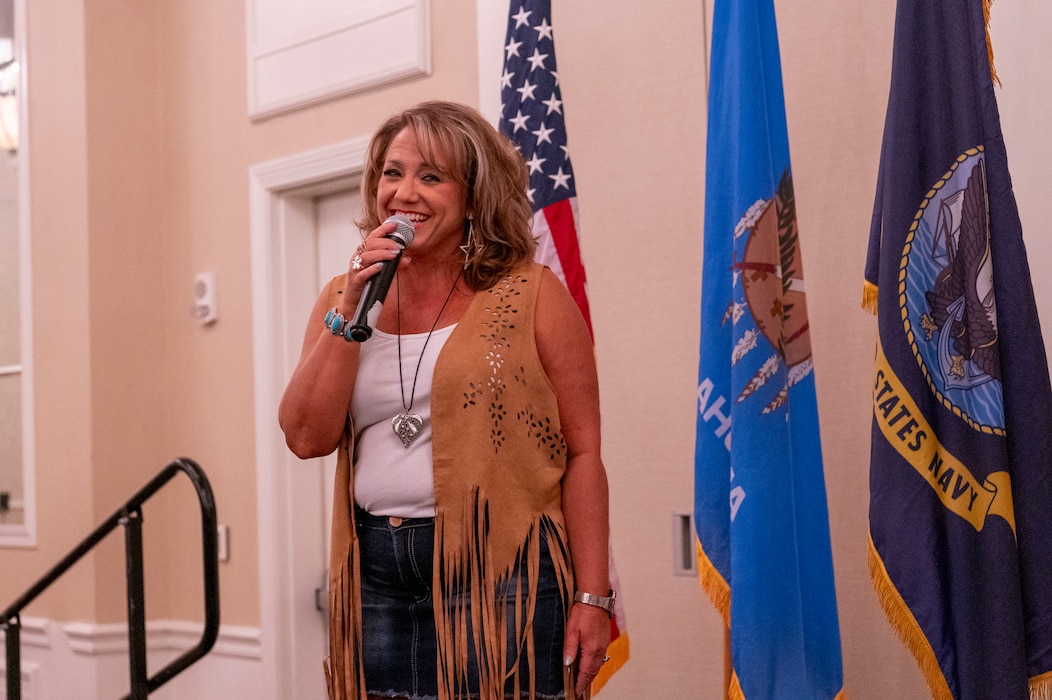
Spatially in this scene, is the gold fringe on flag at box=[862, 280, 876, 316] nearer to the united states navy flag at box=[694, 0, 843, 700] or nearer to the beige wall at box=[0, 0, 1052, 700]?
the united states navy flag at box=[694, 0, 843, 700]

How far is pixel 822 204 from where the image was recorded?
280cm

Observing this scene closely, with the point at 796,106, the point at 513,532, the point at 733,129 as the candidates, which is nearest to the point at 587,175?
the point at 796,106

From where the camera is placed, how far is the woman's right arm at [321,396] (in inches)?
65.0

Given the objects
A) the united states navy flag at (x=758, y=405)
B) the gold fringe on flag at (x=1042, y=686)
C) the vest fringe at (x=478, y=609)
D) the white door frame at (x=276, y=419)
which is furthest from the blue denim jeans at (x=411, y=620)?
the white door frame at (x=276, y=419)

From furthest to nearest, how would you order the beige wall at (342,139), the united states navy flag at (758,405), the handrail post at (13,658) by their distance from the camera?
1. the handrail post at (13,658)
2. the beige wall at (342,139)
3. the united states navy flag at (758,405)

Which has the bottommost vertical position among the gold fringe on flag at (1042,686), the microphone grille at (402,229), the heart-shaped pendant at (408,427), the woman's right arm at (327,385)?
the gold fringe on flag at (1042,686)

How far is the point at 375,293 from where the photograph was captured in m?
1.54

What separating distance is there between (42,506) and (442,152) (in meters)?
3.53

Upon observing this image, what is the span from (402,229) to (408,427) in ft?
0.98

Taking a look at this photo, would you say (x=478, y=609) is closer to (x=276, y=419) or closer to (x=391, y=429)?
(x=391, y=429)

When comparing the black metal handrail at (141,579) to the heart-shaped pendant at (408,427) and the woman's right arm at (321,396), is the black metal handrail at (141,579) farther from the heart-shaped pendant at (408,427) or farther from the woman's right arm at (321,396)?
the heart-shaped pendant at (408,427)

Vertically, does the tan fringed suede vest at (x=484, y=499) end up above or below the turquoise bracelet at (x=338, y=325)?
below

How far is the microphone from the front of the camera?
149cm

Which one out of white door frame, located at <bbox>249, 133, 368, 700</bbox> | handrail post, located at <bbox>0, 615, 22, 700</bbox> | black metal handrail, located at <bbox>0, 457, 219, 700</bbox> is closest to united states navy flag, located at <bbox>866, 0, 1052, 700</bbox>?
black metal handrail, located at <bbox>0, 457, 219, 700</bbox>
